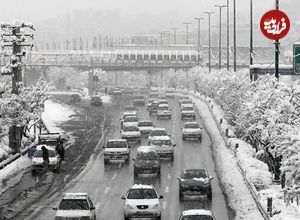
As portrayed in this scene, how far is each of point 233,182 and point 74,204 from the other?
14582 mm

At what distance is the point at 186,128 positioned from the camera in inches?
2564

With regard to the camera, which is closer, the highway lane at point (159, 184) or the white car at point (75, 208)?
the white car at point (75, 208)

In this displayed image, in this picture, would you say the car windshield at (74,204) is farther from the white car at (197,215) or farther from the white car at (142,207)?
the white car at (197,215)

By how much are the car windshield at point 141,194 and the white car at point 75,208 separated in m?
2.36

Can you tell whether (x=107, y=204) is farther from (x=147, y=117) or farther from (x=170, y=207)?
(x=147, y=117)

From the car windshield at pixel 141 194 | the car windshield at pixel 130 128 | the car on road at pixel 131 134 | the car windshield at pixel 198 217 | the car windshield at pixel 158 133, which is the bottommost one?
the car on road at pixel 131 134

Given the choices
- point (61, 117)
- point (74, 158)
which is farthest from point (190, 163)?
point (61, 117)

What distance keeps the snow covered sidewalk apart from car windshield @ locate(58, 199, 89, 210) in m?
7.14

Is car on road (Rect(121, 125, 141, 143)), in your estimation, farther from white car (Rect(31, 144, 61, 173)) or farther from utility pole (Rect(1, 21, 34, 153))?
white car (Rect(31, 144, 61, 173))

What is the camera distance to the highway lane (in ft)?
110

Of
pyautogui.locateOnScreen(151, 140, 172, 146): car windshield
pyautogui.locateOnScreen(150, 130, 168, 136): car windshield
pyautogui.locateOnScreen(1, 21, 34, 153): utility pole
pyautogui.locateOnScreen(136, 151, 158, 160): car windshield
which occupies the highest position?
pyautogui.locateOnScreen(1, 21, 34, 153): utility pole

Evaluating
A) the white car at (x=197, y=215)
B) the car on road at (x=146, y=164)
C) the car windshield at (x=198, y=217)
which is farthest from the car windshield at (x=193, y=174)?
the car windshield at (x=198, y=217)

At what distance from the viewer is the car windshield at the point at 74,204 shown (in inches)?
1153

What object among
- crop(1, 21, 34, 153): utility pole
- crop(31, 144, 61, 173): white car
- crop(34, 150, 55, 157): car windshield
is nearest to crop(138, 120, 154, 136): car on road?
crop(1, 21, 34, 153): utility pole
